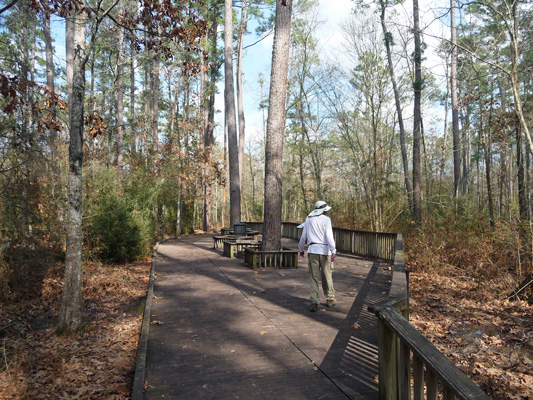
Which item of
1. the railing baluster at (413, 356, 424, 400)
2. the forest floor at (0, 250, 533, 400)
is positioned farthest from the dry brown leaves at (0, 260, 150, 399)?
the railing baluster at (413, 356, 424, 400)

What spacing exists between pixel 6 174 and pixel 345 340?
26.0 ft

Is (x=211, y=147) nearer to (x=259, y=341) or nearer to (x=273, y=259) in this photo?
(x=273, y=259)

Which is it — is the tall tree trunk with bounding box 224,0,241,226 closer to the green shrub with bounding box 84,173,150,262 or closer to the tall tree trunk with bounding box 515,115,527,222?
the green shrub with bounding box 84,173,150,262

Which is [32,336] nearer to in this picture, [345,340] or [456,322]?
[345,340]

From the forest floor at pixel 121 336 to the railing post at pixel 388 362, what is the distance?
1870 mm

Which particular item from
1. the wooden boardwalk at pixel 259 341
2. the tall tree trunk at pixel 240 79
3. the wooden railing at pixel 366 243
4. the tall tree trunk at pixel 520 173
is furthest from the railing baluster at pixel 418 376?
the tall tree trunk at pixel 240 79

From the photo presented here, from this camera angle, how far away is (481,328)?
6793 millimetres

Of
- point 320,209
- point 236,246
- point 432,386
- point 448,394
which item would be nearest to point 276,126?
point 236,246

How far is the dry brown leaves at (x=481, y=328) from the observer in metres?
4.80

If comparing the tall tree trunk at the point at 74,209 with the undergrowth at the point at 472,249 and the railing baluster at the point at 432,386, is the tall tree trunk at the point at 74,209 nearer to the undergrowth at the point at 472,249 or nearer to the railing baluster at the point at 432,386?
the railing baluster at the point at 432,386

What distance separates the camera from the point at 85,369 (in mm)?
4887

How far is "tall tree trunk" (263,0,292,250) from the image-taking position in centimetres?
1209

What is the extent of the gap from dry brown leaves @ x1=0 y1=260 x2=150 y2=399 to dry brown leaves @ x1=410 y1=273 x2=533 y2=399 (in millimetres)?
4459

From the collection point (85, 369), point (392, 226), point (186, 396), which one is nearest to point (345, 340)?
point (186, 396)
